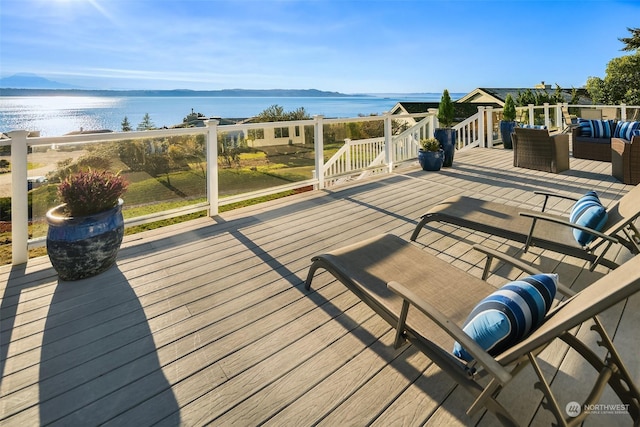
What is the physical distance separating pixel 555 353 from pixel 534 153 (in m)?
5.84

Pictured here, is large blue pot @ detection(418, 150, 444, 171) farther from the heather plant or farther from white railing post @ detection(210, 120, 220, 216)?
white railing post @ detection(210, 120, 220, 216)

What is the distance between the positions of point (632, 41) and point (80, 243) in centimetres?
3549

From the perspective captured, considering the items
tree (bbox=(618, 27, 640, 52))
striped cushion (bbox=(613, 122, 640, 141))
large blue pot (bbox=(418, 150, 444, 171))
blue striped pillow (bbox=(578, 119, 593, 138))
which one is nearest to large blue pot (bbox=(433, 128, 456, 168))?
large blue pot (bbox=(418, 150, 444, 171))

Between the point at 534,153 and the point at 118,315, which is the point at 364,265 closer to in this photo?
the point at 118,315

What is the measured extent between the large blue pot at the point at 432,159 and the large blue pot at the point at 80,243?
562cm

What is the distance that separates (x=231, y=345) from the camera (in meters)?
2.04

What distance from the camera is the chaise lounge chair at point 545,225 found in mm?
2465

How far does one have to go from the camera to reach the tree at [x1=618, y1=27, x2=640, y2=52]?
2475 cm

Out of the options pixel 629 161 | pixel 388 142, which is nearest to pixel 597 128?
pixel 629 161

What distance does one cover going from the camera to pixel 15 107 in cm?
13762

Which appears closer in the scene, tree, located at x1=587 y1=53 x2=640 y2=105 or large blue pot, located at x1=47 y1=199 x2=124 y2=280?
large blue pot, located at x1=47 y1=199 x2=124 y2=280

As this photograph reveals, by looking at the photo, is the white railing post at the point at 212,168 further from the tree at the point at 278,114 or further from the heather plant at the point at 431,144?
the tree at the point at 278,114

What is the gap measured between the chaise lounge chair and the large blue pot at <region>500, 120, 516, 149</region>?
7046 mm

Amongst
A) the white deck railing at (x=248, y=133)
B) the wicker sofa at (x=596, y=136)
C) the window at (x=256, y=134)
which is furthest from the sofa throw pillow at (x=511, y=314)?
the wicker sofa at (x=596, y=136)
